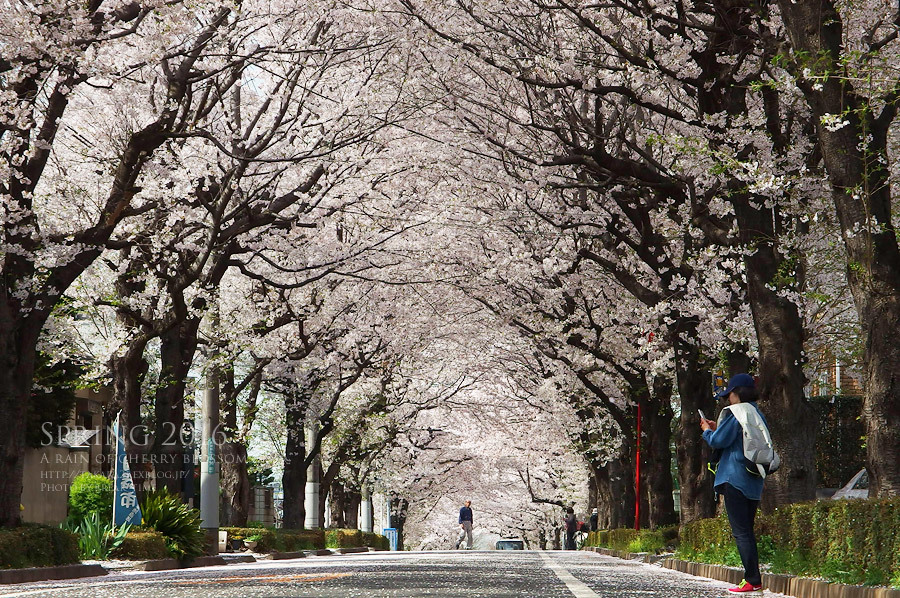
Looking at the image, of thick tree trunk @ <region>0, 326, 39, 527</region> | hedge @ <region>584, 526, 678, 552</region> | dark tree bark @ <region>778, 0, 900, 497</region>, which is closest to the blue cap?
dark tree bark @ <region>778, 0, 900, 497</region>

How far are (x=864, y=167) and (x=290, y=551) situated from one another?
22.4 meters

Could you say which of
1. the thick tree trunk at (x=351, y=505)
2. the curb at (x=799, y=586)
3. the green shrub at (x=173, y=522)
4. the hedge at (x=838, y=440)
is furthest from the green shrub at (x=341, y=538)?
the curb at (x=799, y=586)

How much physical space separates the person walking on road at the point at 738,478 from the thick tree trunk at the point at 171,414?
13240mm

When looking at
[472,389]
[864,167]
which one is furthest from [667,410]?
[472,389]

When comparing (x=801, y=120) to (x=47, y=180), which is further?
(x=47, y=180)

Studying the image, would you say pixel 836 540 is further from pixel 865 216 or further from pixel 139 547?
pixel 139 547

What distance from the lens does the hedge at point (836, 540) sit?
8.15 meters

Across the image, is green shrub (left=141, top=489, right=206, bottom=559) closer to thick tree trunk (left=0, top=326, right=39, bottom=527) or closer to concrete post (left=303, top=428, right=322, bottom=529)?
thick tree trunk (left=0, top=326, right=39, bottom=527)

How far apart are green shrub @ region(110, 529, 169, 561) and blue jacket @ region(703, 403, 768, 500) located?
11.5m

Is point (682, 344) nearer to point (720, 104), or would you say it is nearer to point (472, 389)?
point (720, 104)

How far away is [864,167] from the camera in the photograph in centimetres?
1084

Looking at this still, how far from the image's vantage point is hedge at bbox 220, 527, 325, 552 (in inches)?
1107

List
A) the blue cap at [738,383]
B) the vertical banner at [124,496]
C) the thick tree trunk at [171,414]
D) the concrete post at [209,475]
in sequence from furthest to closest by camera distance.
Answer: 1. the concrete post at [209,475]
2. the thick tree trunk at [171,414]
3. the vertical banner at [124,496]
4. the blue cap at [738,383]

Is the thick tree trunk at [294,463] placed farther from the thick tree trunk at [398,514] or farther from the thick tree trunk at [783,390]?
the thick tree trunk at [398,514]
